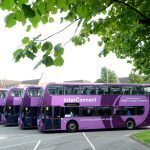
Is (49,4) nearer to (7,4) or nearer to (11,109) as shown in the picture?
(7,4)

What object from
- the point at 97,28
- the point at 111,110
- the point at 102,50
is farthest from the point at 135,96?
the point at 97,28

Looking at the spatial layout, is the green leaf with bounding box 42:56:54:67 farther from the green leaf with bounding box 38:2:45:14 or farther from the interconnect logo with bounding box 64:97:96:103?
the interconnect logo with bounding box 64:97:96:103

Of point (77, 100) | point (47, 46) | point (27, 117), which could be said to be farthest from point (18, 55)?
point (27, 117)

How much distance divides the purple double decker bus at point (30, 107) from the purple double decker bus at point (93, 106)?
339cm

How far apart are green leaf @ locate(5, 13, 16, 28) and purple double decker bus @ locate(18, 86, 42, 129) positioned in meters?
27.8

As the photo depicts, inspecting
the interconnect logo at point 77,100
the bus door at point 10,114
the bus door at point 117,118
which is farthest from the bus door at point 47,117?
the bus door at point 10,114

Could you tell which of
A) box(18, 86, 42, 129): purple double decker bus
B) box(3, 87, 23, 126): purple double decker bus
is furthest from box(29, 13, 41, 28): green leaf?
box(3, 87, 23, 126): purple double decker bus

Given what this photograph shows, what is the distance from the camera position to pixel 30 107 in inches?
1275

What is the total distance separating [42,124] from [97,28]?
21404 mm

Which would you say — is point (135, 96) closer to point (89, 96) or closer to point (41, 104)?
point (89, 96)

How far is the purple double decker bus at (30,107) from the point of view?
1265 inches

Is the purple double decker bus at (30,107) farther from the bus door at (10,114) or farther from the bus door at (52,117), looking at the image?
the bus door at (10,114)

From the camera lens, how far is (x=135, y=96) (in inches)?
1209

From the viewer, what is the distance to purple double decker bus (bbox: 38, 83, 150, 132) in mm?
28016
